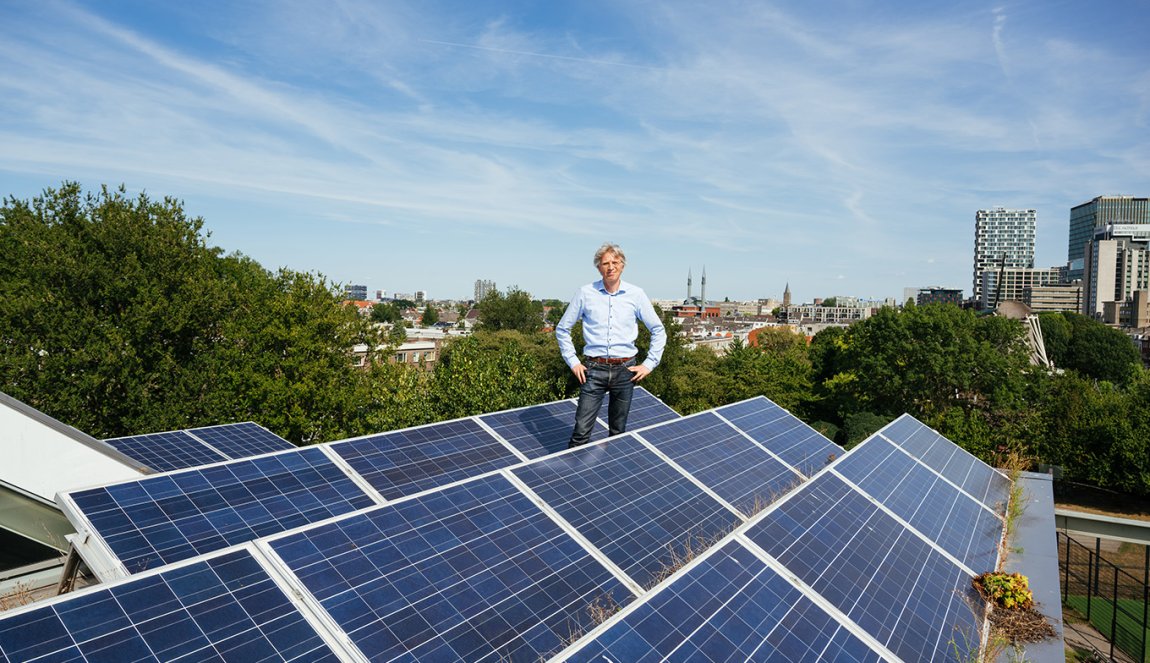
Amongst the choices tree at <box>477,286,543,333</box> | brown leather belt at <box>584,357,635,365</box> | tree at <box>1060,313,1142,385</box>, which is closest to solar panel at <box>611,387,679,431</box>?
brown leather belt at <box>584,357,635,365</box>

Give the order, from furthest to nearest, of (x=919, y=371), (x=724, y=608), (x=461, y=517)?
(x=919, y=371)
(x=461, y=517)
(x=724, y=608)

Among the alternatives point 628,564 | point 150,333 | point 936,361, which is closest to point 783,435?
point 628,564

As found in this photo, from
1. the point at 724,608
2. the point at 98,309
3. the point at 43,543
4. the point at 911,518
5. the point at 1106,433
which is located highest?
the point at 98,309

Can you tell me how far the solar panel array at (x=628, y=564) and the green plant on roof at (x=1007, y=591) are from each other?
0.24 m

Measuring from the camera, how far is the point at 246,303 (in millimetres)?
26547

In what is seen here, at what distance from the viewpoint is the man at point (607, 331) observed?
7824mm

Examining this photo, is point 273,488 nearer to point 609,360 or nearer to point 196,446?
point 609,360

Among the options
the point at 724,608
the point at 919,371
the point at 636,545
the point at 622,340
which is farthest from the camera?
the point at 919,371

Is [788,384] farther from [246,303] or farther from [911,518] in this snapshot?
[911,518]

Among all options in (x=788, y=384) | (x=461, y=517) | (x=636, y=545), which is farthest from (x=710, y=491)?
(x=788, y=384)

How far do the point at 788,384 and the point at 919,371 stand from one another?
42.7 feet

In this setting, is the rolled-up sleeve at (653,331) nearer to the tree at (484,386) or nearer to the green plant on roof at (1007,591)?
the green plant on roof at (1007,591)

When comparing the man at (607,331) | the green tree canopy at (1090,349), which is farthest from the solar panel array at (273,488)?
the green tree canopy at (1090,349)

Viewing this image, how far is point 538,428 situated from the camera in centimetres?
1088
